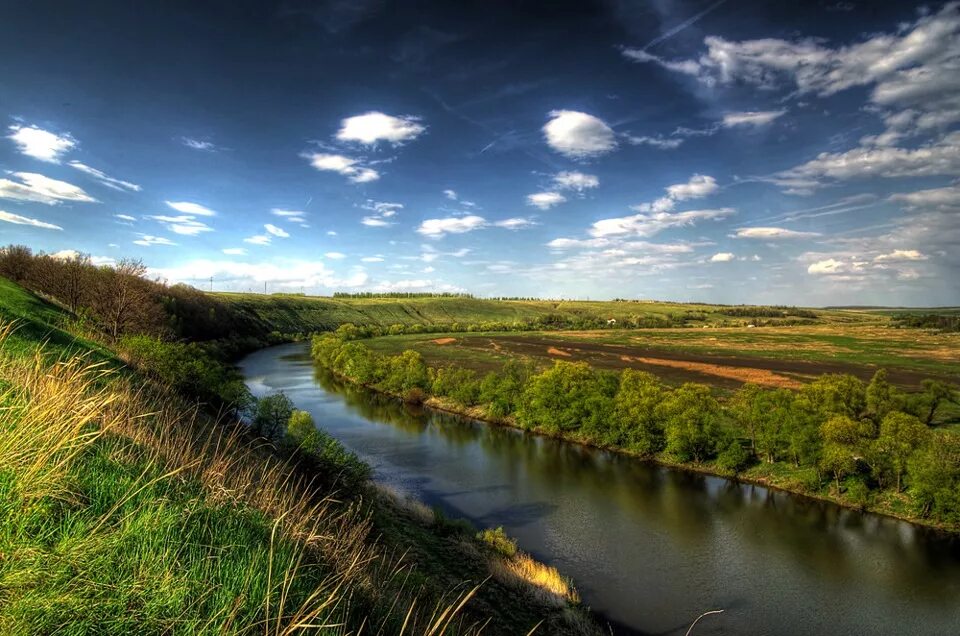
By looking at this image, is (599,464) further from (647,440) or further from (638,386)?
(638,386)

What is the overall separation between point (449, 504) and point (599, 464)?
14868 mm

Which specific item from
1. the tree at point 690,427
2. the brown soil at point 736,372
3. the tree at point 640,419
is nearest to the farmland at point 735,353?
the brown soil at point 736,372

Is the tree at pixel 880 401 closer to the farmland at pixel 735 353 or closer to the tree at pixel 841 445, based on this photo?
the tree at pixel 841 445

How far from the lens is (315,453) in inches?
1073

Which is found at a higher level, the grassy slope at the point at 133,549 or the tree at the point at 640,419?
the grassy slope at the point at 133,549

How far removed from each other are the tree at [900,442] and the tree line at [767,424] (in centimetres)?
7

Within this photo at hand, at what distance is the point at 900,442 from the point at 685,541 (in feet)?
56.0

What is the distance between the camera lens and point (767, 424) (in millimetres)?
38438

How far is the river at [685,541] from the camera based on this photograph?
21500 mm

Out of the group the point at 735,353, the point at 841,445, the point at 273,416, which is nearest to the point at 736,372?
the point at 735,353

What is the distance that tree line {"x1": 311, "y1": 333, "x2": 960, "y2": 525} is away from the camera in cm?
3133

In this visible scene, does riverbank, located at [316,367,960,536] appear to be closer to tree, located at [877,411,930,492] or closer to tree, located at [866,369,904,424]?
tree, located at [877,411,930,492]

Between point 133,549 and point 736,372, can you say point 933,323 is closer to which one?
point 736,372

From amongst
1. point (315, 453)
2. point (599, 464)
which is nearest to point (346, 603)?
point (315, 453)
